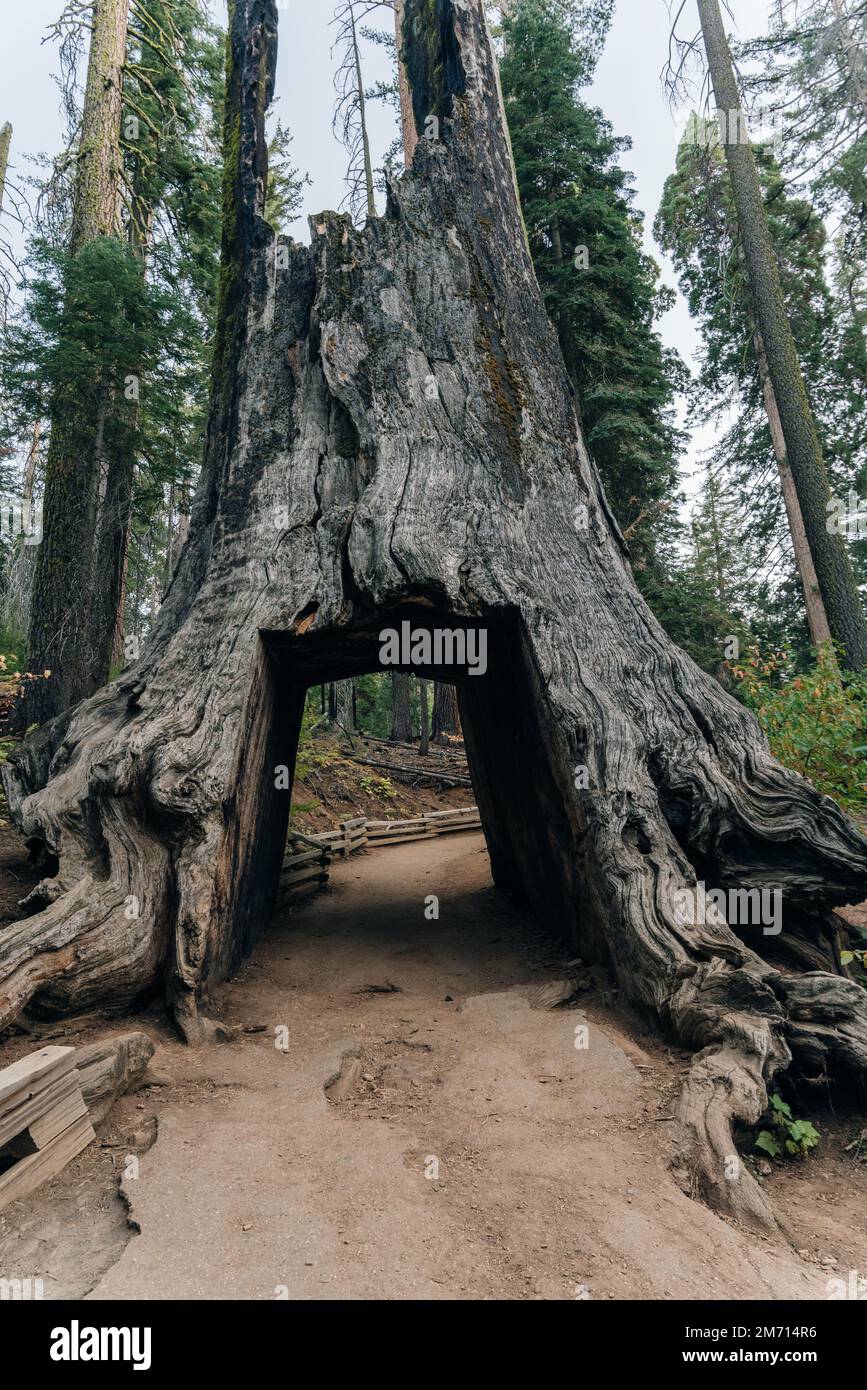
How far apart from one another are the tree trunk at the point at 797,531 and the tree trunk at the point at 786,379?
0.46m

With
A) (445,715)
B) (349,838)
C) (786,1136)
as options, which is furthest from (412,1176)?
(445,715)

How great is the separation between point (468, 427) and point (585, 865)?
4.14 m

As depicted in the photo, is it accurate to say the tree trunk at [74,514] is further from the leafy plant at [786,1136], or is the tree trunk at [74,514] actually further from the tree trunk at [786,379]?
the tree trunk at [786,379]

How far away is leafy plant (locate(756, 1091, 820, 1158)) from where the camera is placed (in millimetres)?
3549

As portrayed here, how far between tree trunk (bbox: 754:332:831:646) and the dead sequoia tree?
7335 mm

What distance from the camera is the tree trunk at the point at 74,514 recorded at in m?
9.48

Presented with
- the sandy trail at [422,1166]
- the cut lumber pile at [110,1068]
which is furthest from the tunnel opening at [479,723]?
the cut lumber pile at [110,1068]

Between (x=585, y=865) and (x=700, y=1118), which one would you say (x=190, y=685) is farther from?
(x=700, y=1118)

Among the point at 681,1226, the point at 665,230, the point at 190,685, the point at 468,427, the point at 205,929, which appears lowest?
the point at 681,1226

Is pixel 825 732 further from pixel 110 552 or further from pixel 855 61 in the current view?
pixel 855 61

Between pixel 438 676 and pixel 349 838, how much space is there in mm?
5293
